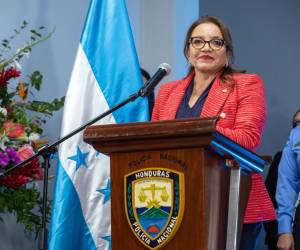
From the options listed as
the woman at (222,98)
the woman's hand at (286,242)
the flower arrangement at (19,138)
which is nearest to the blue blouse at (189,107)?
the woman at (222,98)

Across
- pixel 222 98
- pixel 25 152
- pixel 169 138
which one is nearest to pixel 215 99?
pixel 222 98

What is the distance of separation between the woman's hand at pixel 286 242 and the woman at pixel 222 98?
961mm

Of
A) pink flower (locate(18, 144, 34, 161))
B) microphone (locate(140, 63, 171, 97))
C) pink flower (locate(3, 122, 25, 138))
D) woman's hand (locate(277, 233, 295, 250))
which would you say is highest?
microphone (locate(140, 63, 171, 97))

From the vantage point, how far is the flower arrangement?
9.59 feet

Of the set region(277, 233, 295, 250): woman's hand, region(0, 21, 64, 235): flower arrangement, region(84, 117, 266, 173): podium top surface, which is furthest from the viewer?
region(277, 233, 295, 250): woman's hand

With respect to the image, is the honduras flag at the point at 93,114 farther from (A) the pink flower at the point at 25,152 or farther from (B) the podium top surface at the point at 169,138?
(B) the podium top surface at the point at 169,138

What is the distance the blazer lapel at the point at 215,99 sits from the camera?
88.7 inches

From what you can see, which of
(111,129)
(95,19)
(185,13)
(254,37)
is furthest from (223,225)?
(254,37)

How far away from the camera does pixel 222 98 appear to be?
89.1 inches

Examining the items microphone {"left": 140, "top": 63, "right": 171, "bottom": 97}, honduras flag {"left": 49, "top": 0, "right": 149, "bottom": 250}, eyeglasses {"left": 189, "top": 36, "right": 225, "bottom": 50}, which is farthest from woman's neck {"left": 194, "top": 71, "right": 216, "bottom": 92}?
honduras flag {"left": 49, "top": 0, "right": 149, "bottom": 250}

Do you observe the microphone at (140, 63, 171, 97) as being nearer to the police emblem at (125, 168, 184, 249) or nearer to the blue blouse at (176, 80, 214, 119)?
the blue blouse at (176, 80, 214, 119)

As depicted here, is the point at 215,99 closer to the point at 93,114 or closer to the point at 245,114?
the point at 245,114

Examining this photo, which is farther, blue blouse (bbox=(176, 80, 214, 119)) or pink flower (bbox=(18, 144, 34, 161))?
pink flower (bbox=(18, 144, 34, 161))

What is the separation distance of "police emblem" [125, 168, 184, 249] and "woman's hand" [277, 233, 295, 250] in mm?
1487
